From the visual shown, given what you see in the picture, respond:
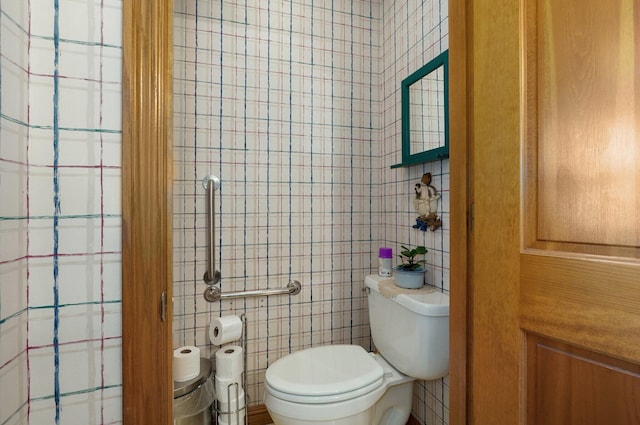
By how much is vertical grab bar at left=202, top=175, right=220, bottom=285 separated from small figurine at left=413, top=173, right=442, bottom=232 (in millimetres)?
906

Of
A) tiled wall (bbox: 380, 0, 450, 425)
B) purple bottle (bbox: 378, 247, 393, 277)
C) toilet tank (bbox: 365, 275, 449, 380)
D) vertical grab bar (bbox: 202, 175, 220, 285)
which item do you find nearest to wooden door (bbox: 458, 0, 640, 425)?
toilet tank (bbox: 365, 275, 449, 380)

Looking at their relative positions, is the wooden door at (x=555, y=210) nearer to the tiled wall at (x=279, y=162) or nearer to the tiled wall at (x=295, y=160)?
the tiled wall at (x=295, y=160)

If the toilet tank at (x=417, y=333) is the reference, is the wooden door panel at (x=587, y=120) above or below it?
above

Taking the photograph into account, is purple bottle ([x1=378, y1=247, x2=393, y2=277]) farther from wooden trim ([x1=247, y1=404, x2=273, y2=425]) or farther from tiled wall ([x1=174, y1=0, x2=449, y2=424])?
wooden trim ([x1=247, y1=404, x2=273, y2=425])

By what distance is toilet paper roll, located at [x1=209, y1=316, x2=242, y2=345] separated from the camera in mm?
1418

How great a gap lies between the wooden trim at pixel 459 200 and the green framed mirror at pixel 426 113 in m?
0.51

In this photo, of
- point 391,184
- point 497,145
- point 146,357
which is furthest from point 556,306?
point 391,184

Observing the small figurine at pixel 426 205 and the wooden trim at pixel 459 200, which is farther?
the small figurine at pixel 426 205

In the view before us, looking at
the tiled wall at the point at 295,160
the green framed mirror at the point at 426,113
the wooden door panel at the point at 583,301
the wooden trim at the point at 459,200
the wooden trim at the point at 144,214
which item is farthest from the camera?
the tiled wall at the point at 295,160

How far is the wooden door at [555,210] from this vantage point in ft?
1.60

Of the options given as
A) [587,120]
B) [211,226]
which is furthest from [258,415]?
[587,120]

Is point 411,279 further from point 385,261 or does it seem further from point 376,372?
point 376,372

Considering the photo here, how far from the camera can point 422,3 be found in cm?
147

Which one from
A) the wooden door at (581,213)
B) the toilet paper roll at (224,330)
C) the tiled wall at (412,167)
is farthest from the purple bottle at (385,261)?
the wooden door at (581,213)
